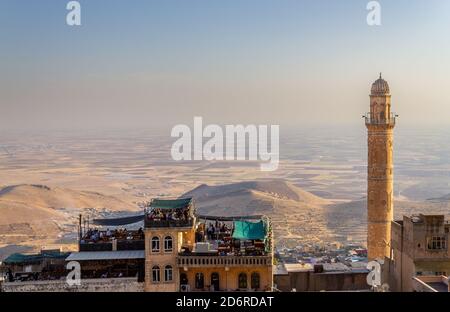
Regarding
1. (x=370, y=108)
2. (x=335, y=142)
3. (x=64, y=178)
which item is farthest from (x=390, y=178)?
(x=335, y=142)

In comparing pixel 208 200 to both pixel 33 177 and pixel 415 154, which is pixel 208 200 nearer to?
pixel 33 177

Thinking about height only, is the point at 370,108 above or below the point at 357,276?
above

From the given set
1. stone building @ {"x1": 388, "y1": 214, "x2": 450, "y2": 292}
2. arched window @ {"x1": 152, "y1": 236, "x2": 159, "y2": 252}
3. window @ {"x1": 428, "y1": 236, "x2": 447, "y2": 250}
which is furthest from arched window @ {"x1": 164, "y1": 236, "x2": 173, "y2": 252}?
window @ {"x1": 428, "y1": 236, "x2": 447, "y2": 250}

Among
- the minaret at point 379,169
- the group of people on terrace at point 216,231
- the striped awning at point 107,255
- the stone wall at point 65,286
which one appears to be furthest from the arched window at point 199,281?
the minaret at point 379,169

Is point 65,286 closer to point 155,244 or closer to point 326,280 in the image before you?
point 155,244

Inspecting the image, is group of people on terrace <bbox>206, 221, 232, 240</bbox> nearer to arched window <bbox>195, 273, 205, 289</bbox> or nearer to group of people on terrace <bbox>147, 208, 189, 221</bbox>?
group of people on terrace <bbox>147, 208, 189, 221</bbox>
